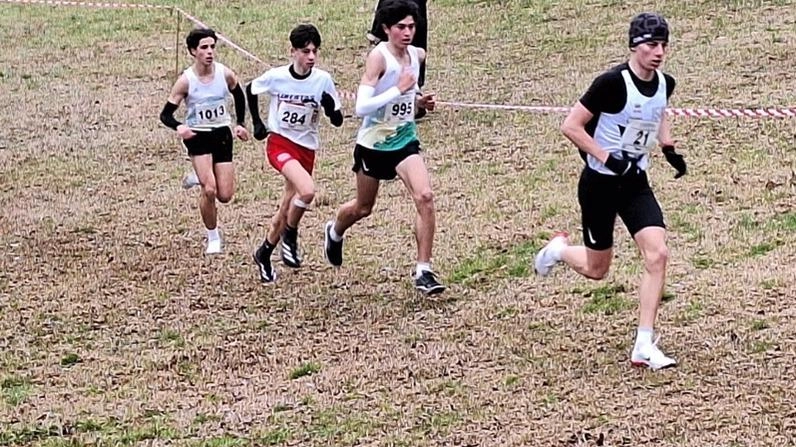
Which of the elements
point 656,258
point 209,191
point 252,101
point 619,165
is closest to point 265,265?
point 209,191

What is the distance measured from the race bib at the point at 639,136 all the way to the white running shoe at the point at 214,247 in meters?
4.18

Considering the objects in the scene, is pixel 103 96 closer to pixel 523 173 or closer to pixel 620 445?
pixel 523 173

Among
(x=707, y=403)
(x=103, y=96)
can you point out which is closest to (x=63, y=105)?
(x=103, y=96)

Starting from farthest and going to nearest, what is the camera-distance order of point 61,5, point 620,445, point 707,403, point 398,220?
point 61,5 < point 398,220 < point 707,403 < point 620,445

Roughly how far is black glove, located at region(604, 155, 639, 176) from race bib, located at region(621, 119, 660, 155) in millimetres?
72

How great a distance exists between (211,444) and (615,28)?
43.2ft

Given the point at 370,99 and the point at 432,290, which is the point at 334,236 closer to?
the point at 432,290

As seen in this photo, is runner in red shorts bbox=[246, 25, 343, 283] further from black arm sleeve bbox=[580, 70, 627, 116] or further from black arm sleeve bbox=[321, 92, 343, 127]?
black arm sleeve bbox=[580, 70, 627, 116]

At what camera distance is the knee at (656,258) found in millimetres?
6859

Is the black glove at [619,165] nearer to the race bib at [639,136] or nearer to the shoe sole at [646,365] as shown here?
the race bib at [639,136]

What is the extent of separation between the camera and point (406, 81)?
8.20 m

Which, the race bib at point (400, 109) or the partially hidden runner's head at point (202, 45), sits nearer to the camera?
the race bib at point (400, 109)

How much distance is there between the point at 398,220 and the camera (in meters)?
11.1

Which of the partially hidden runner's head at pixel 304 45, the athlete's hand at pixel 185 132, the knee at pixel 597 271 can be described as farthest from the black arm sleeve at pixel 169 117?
the knee at pixel 597 271
